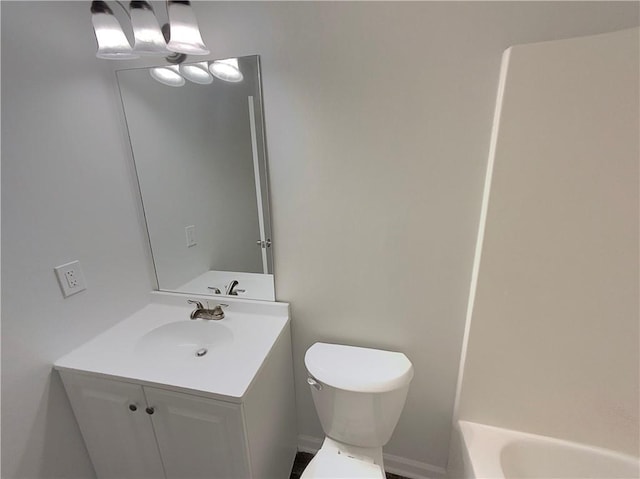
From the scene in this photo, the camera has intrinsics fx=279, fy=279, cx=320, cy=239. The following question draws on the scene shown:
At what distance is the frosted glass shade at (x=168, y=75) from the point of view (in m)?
1.24

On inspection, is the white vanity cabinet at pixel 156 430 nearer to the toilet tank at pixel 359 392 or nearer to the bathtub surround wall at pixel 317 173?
the bathtub surround wall at pixel 317 173

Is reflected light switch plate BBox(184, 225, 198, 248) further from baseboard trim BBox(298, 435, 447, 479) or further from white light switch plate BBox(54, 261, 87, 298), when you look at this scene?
baseboard trim BBox(298, 435, 447, 479)

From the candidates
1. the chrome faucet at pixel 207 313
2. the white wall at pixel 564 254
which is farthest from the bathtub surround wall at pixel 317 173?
the chrome faucet at pixel 207 313

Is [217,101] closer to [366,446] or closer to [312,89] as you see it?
[312,89]

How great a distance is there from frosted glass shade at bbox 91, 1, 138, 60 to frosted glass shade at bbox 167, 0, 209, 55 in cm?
18

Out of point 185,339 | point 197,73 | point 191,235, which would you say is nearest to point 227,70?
point 197,73

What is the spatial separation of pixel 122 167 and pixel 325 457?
1.60 m

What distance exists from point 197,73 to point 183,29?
0.25 metres

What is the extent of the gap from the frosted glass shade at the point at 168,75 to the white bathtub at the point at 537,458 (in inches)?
77.4

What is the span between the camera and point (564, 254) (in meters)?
0.94

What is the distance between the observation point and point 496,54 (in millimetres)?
911

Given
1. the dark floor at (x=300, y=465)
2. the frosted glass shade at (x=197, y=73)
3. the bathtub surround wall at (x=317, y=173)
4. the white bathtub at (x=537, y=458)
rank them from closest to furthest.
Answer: the bathtub surround wall at (x=317, y=173), the white bathtub at (x=537, y=458), the frosted glass shade at (x=197, y=73), the dark floor at (x=300, y=465)

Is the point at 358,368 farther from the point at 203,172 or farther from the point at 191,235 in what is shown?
the point at 203,172

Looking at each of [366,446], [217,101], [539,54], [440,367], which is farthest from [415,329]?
[217,101]
